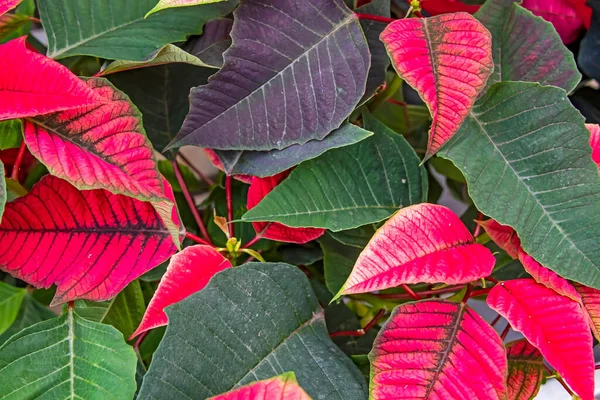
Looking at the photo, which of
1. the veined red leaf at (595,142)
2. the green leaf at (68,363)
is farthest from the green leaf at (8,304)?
the veined red leaf at (595,142)

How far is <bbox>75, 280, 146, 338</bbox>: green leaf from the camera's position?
60 centimetres

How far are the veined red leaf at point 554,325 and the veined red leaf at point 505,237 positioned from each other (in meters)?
0.04

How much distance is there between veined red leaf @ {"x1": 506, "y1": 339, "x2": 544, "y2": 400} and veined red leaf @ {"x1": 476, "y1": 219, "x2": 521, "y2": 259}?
0.10 meters

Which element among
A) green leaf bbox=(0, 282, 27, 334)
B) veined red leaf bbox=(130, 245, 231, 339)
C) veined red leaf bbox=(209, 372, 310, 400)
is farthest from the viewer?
green leaf bbox=(0, 282, 27, 334)

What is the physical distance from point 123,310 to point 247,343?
8.5 inches

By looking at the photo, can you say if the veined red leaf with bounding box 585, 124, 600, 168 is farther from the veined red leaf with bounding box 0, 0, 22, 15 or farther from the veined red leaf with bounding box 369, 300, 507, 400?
the veined red leaf with bounding box 0, 0, 22, 15

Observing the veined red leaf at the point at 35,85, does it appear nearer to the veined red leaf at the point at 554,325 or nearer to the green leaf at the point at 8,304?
the green leaf at the point at 8,304

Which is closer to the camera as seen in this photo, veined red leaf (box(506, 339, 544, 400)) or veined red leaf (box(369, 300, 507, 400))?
veined red leaf (box(369, 300, 507, 400))

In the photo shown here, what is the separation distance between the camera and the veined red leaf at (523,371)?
553 mm

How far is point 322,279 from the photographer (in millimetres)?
754

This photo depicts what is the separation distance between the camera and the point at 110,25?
587 mm

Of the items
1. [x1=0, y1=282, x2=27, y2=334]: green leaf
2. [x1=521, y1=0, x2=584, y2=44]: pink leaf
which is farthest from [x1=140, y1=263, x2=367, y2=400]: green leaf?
[x1=521, y1=0, x2=584, y2=44]: pink leaf

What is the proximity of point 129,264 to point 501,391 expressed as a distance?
1.11 feet

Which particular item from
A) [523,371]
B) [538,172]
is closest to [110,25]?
[538,172]
